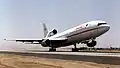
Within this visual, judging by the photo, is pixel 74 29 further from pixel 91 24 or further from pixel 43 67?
pixel 43 67

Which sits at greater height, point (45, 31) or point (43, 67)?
point (45, 31)

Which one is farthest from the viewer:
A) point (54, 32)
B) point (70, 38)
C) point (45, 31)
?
point (45, 31)

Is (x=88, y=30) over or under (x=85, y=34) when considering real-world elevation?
over

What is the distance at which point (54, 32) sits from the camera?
88125mm

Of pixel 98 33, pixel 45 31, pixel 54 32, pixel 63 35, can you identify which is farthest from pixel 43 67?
pixel 45 31

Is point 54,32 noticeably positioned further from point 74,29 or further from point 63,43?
point 74,29

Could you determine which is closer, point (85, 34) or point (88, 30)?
point (88, 30)

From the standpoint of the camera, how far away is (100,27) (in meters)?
59.5

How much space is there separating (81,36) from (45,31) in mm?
42282

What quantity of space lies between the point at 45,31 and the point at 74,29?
38.3 m

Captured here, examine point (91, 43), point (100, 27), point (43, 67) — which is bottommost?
point (43, 67)

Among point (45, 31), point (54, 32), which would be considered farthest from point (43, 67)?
point (45, 31)

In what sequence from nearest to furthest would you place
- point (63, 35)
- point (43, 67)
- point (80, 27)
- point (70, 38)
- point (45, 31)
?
point (43, 67), point (80, 27), point (70, 38), point (63, 35), point (45, 31)

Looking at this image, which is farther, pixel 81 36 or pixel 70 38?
pixel 70 38
